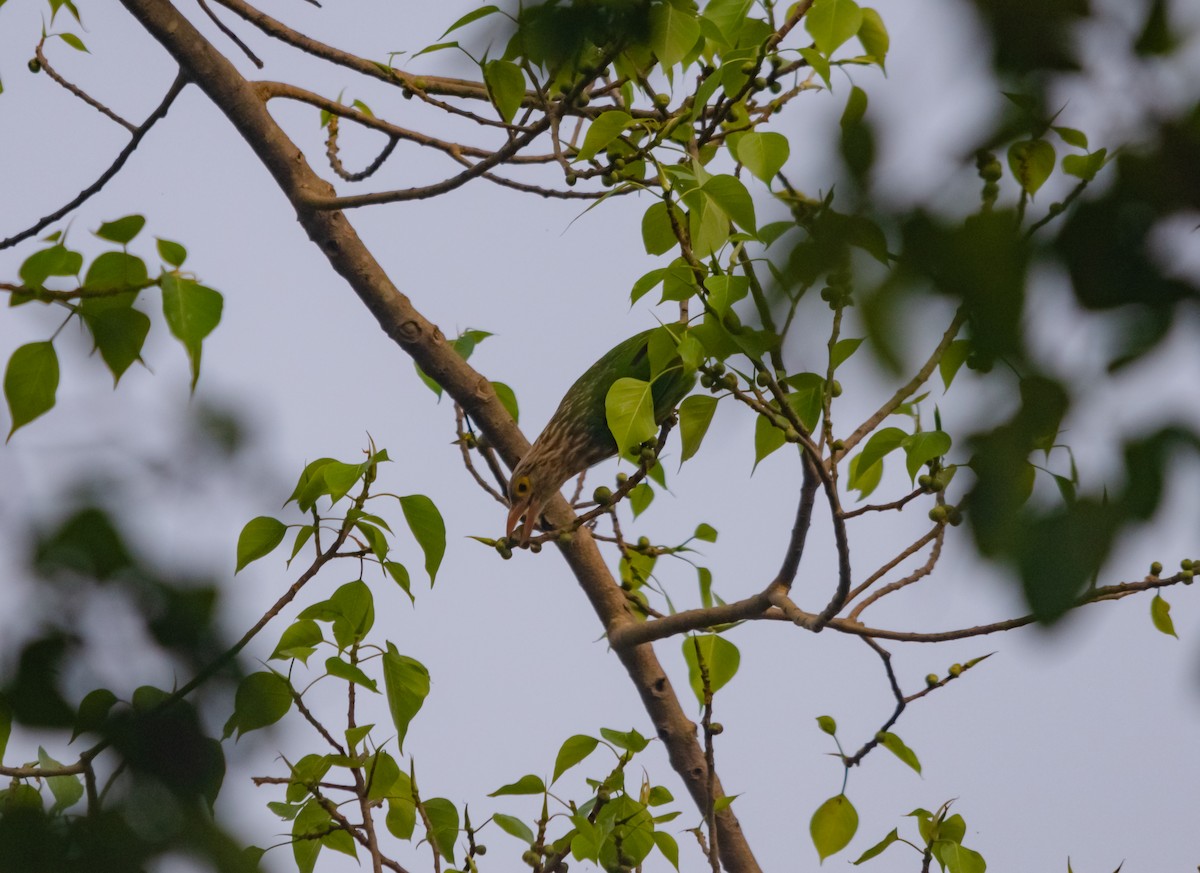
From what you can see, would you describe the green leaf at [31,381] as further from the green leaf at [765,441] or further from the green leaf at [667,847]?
the green leaf at [667,847]

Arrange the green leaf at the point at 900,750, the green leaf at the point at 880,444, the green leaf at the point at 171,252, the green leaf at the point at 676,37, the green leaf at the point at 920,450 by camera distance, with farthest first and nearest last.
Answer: the green leaf at the point at 900,750 < the green leaf at the point at 880,444 < the green leaf at the point at 920,450 < the green leaf at the point at 171,252 < the green leaf at the point at 676,37

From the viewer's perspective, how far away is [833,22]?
139cm

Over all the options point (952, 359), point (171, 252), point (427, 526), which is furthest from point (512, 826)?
point (952, 359)

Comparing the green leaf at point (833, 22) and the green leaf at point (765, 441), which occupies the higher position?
the green leaf at point (833, 22)

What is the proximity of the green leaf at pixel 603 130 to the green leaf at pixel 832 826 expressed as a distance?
3.86 ft

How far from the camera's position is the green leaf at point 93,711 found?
519mm

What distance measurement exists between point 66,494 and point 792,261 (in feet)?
1.24

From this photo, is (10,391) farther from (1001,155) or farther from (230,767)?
(1001,155)

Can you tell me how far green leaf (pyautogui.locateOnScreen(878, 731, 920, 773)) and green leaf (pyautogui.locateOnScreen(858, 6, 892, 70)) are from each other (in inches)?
43.2

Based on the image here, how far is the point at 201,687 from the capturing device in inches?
21.2

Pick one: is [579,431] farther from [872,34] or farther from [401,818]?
[872,34]

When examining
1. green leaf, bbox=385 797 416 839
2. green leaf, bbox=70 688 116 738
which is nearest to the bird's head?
green leaf, bbox=385 797 416 839

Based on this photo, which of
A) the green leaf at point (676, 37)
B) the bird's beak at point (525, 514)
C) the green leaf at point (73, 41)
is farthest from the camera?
the bird's beak at point (525, 514)

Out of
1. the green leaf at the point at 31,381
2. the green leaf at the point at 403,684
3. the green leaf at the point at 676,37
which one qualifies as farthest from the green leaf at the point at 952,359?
the green leaf at the point at 403,684
